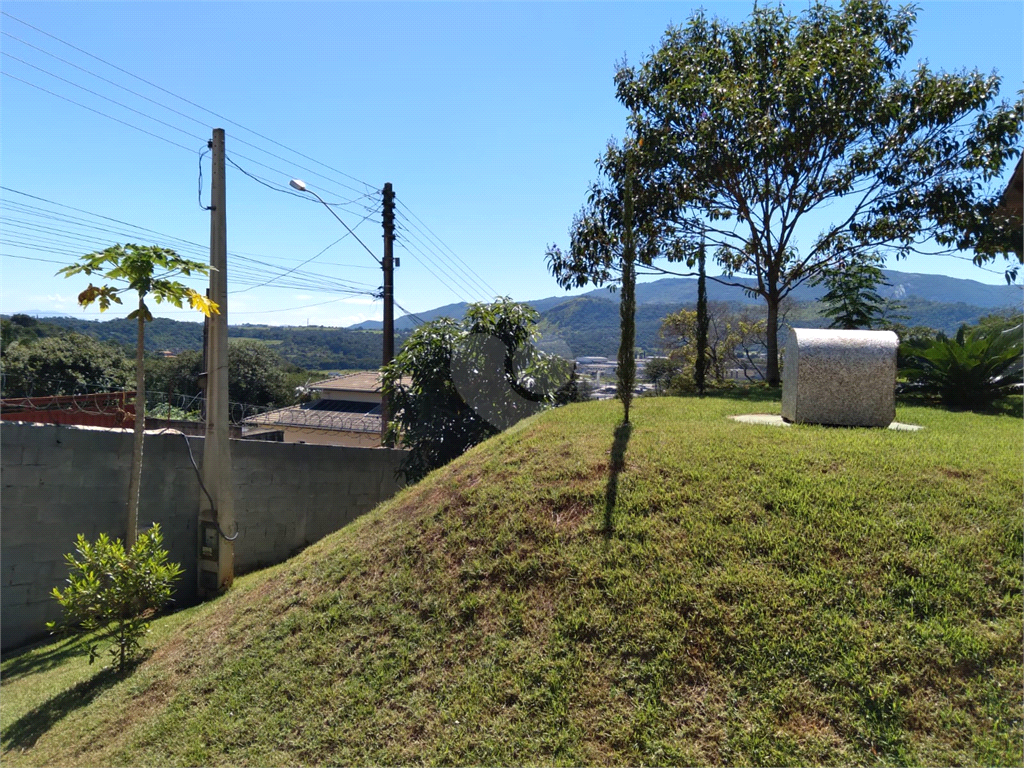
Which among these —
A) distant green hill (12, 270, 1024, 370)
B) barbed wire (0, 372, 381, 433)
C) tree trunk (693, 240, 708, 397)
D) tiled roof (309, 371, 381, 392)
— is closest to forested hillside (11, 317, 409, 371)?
distant green hill (12, 270, 1024, 370)

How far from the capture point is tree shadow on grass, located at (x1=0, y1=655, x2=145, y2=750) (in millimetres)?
5793

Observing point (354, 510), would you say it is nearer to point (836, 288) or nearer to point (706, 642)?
point (706, 642)

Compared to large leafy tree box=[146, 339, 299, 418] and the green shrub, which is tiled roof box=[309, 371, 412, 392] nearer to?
large leafy tree box=[146, 339, 299, 418]

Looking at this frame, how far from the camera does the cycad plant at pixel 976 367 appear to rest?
10.2 meters

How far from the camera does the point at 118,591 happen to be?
6852 millimetres

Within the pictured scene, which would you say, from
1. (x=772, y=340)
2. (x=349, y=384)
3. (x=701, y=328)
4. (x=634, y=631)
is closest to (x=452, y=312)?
(x=349, y=384)

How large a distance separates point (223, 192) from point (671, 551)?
821 cm

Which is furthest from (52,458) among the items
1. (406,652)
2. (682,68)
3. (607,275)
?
(682,68)

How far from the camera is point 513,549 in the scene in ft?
18.9

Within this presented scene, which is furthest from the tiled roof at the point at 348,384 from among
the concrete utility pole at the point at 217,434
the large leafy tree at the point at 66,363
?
the concrete utility pole at the point at 217,434

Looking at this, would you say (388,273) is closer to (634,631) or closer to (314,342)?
(634,631)

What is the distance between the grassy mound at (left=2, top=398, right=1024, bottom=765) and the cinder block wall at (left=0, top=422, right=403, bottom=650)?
6.98 feet

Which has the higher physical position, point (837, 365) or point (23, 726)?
point (837, 365)

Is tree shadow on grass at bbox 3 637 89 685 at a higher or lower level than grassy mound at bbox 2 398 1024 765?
lower
